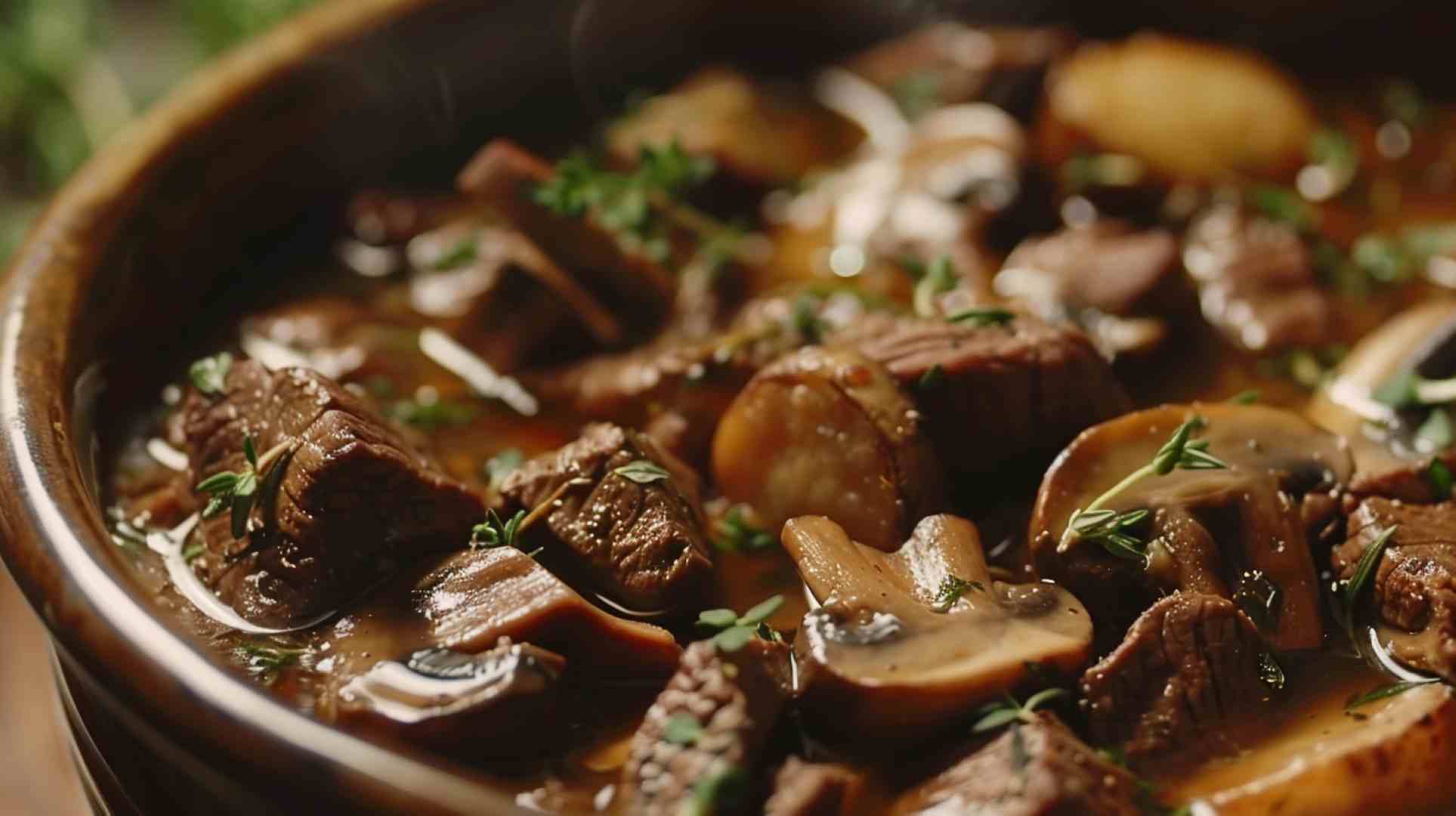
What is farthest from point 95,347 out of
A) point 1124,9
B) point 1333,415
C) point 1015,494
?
point 1124,9

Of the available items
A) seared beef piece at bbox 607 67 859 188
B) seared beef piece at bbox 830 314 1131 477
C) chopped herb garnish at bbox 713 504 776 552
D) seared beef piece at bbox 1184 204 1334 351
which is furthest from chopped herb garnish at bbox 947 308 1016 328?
seared beef piece at bbox 607 67 859 188

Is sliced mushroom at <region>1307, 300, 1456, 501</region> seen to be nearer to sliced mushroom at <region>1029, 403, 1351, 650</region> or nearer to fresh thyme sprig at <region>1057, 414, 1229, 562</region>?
sliced mushroom at <region>1029, 403, 1351, 650</region>

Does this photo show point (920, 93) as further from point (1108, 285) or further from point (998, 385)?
point (998, 385)

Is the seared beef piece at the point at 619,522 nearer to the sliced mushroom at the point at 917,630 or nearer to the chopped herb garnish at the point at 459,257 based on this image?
the sliced mushroom at the point at 917,630

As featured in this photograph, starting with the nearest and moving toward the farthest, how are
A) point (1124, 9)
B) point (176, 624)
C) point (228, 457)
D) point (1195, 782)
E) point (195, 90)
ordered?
point (176, 624) → point (1195, 782) → point (228, 457) → point (195, 90) → point (1124, 9)

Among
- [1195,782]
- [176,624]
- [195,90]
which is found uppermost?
[195,90]

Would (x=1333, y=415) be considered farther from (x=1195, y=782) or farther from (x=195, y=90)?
(x=195, y=90)

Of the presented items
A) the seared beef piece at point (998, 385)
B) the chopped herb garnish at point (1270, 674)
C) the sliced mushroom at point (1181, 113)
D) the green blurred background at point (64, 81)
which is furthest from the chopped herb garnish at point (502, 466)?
the green blurred background at point (64, 81)
